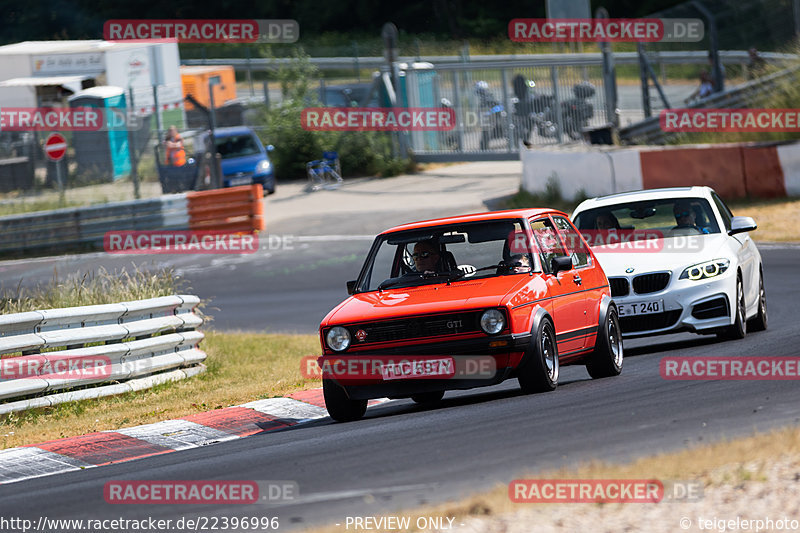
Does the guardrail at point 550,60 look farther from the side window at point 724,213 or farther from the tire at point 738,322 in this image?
the tire at point 738,322

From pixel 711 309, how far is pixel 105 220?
58.6 ft

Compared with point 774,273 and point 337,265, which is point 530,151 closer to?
point 337,265

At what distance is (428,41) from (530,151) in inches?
1487

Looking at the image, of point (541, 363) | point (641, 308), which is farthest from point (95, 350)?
point (641, 308)

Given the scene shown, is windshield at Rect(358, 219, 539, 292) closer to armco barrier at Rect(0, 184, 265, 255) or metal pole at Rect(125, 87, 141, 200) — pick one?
armco barrier at Rect(0, 184, 265, 255)

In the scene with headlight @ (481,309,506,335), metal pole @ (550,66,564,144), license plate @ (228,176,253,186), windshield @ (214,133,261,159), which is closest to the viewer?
headlight @ (481,309,506,335)

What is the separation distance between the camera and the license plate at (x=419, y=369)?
8969 mm

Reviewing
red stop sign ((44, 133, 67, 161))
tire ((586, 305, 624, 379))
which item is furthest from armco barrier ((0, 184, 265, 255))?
tire ((586, 305, 624, 379))

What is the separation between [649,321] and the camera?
11.9 metres

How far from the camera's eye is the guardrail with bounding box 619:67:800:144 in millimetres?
26250

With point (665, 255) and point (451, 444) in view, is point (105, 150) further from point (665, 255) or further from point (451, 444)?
point (451, 444)

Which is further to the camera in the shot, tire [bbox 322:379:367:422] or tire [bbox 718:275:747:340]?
tire [bbox 718:275:747:340]

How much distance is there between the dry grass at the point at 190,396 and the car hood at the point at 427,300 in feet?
7.57

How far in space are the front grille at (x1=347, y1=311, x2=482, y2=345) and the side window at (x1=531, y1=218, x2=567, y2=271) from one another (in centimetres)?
124
